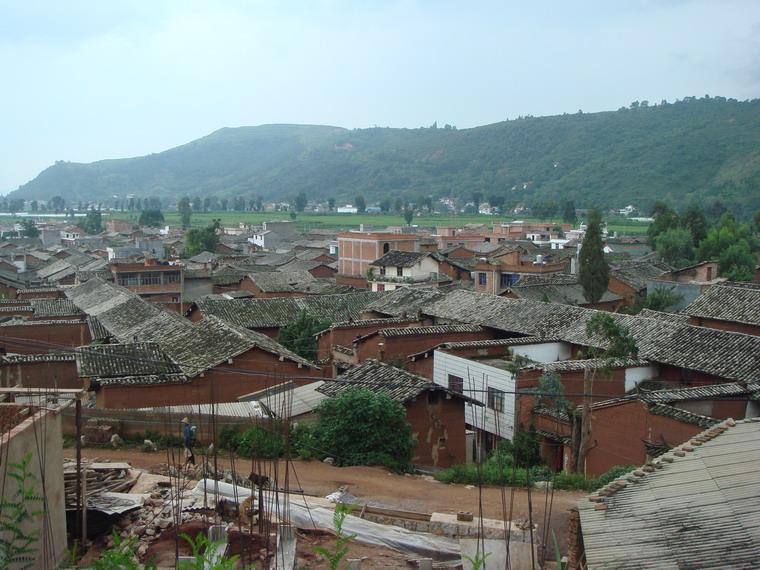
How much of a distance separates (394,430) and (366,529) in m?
4.64

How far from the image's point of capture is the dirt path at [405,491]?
34.8ft

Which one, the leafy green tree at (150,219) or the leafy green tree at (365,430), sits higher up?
the leafy green tree at (150,219)

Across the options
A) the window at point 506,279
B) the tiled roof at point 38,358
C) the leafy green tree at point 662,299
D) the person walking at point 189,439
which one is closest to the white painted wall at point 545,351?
the person walking at point 189,439

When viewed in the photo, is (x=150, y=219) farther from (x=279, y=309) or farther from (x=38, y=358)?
(x=38, y=358)

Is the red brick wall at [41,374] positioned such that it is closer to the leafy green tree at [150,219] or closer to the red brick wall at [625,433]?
the red brick wall at [625,433]

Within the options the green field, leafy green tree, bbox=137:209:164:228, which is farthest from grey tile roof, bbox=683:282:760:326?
leafy green tree, bbox=137:209:164:228

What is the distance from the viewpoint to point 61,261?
50.7m

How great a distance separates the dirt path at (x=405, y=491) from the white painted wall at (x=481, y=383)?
297cm

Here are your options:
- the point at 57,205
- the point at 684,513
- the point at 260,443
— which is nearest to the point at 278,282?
the point at 260,443

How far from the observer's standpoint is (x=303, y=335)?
82.3 ft

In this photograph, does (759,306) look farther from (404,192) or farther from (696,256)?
(404,192)

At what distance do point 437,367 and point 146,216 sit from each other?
281 ft

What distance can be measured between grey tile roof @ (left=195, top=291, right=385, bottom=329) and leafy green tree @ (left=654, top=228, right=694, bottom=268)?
22851mm

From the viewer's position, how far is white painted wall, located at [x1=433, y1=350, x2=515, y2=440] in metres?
16.1
